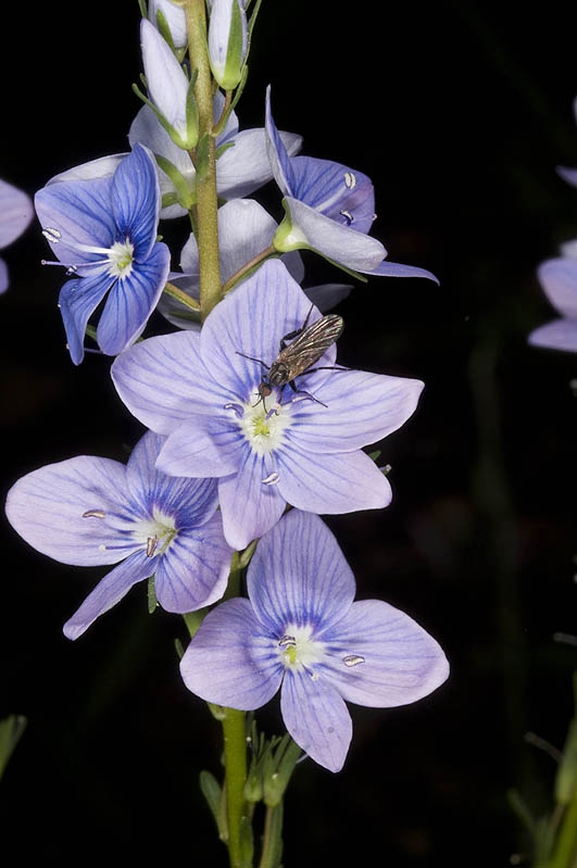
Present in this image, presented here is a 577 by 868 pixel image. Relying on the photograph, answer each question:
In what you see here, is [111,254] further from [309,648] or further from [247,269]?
[309,648]

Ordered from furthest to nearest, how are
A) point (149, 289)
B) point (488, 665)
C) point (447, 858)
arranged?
point (488, 665) → point (447, 858) → point (149, 289)

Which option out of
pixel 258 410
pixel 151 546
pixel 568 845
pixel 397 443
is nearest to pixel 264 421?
pixel 258 410

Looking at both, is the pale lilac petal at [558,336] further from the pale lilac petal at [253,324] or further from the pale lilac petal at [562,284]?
the pale lilac petal at [253,324]

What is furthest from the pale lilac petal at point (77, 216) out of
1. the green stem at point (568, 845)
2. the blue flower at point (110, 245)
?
the green stem at point (568, 845)

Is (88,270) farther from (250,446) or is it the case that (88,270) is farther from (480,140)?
(480,140)

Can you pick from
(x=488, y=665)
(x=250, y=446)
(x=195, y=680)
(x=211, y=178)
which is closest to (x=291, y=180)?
(x=211, y=178)

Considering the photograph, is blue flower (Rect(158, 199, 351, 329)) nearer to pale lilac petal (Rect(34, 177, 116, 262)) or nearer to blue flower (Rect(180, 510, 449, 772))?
pale lilac petal (Rect(34, 177, 116, 262))
